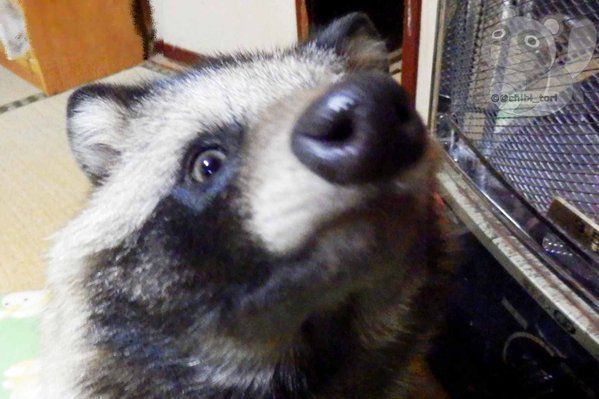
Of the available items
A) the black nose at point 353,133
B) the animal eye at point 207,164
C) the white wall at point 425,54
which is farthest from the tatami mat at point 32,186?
the black nose at point 353,133

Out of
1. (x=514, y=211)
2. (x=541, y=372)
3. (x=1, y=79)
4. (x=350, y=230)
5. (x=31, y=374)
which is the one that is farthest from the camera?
(x=1, y=79)

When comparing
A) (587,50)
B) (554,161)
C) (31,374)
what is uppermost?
(587,50)

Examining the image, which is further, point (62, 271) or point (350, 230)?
point (62, 271)

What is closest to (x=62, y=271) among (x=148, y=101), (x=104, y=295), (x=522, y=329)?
(x=104, y=295)

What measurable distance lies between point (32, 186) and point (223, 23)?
1.07 m

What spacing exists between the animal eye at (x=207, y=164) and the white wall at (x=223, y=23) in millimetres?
1691

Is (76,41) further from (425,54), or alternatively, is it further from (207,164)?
(207,164)

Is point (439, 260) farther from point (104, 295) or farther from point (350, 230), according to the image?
point (104, 295)

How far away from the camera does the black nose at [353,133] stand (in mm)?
583

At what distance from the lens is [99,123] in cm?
93

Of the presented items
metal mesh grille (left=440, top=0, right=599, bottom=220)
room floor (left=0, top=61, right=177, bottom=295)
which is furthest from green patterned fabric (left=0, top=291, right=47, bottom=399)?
metal mesh grille (left=440, top=0, right=599, bottom=220)

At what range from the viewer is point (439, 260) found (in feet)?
3.05

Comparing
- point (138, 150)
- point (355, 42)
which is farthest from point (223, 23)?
point (138, 150)

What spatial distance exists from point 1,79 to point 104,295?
9.35 feet
